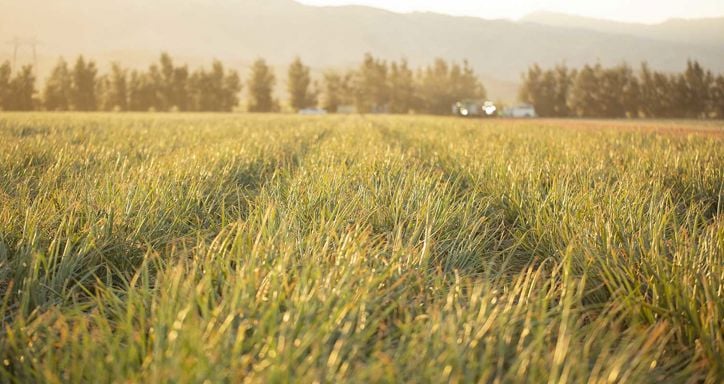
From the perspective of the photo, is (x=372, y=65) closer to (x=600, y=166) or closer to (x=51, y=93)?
(x=51, y=93)

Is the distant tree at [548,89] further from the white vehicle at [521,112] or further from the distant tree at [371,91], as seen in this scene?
the distant tree at [371,91]

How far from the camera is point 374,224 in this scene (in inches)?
111

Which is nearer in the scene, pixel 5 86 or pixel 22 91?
pixel 5 86

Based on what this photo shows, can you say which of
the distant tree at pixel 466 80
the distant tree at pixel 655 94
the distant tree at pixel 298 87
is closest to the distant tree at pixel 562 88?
the distant tree at pixel 655 94

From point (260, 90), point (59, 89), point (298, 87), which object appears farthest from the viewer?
point (298, 87)

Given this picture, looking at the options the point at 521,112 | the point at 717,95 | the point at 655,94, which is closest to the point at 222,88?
the point at 521,112

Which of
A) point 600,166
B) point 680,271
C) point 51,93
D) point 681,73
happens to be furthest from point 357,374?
point 51,93

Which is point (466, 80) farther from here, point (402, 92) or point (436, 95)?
point (402, 92)

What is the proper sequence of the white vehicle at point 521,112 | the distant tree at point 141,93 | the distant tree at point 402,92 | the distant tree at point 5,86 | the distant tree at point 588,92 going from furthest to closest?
1. the distant tree at point 402,92
2. the distant tree at point 141,93
3. the distant tree at point 588,92
4. the distant tree at point 5,86
5. the white vehicle at point 521,112

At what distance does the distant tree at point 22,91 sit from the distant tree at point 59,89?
1935mm

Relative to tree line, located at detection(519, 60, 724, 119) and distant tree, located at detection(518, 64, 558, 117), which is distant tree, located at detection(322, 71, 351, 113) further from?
tree line, located at detection(519, 60, 724, 119)

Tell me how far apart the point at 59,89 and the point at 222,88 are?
54.3 ft

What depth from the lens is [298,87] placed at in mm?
69625

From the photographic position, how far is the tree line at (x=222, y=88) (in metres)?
56.4
